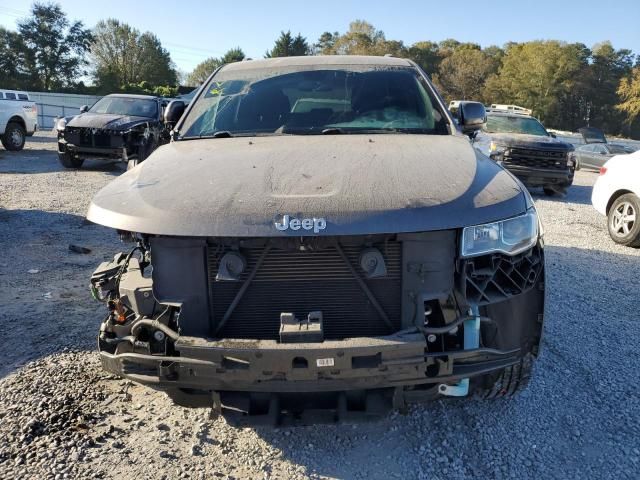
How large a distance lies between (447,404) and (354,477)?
32.9 inches

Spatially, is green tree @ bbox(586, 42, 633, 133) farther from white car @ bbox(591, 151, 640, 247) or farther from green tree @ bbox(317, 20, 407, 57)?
white car @ bbox(591, 151, 640, 247)

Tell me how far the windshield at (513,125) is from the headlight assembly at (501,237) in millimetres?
10481

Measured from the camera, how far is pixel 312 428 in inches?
111

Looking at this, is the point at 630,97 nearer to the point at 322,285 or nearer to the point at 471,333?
the point at 471,333

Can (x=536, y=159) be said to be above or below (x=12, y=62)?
below

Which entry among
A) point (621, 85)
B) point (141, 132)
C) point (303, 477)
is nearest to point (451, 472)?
point (303, 477)

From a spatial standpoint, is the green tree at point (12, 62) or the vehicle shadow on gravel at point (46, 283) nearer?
the vehicle shadow on gravel at point (46, 283)

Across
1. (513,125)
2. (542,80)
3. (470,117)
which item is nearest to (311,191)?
(470,117)

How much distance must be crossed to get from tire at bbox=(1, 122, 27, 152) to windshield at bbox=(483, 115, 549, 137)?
1346cm

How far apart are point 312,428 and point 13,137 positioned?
1625cm

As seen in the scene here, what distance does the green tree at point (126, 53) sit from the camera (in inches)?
2164

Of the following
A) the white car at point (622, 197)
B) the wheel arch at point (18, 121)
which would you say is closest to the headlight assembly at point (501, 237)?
the white car at point (622, 197)

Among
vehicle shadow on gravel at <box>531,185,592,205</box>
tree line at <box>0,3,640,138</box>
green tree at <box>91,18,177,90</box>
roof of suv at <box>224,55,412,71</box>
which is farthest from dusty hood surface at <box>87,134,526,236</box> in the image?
green tree at <box>91,18,177,90</box>

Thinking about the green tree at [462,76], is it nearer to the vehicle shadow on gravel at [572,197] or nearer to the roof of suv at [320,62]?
the vehicle shadow on gravel at [572,197]
